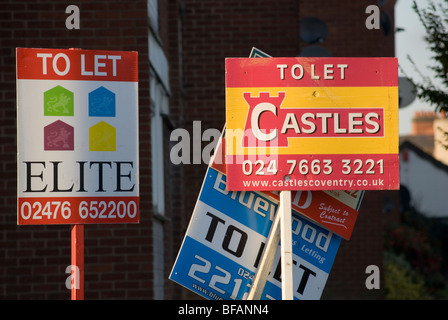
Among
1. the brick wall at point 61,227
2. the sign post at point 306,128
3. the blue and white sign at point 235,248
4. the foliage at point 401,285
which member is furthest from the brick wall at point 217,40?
the sign post at point 306,128

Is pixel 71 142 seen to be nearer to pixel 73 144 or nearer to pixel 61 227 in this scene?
pixel 73 144

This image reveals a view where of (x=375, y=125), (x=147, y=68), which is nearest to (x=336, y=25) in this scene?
(x=147, y=68)

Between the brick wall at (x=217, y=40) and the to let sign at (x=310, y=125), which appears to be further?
the brick wall at (x=217, y=40)

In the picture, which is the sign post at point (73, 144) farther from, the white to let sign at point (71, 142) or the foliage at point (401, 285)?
the foliage at point (401, 285)

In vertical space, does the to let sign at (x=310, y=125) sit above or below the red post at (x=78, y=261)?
above

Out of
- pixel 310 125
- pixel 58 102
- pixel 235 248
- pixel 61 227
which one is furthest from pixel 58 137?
pixel 61 227

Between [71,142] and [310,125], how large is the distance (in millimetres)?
1373

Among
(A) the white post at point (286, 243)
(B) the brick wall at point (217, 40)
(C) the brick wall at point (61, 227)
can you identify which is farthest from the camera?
(B) the brick wall at point (217, 40)

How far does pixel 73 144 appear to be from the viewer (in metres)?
4.59

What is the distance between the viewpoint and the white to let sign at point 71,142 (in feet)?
14.9

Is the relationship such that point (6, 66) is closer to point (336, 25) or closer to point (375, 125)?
point (375, 125)

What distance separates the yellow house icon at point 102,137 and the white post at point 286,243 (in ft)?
3.40

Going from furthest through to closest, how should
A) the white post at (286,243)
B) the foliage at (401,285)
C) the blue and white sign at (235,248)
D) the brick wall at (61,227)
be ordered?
the foliage at (401,285)
the brick wall at (61,227)
the blue and white sign at (235,248)
the white post at (286,243)

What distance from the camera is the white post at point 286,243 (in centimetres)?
488
